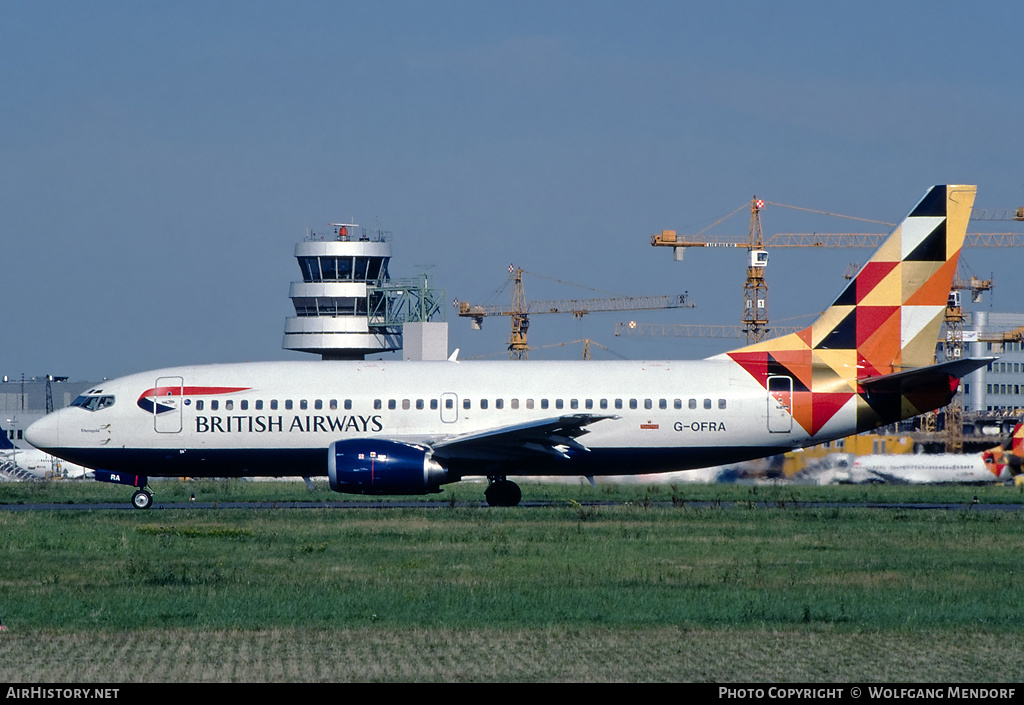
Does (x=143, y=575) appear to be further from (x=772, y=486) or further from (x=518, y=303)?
(x=518, y=303)

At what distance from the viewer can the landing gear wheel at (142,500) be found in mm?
31312

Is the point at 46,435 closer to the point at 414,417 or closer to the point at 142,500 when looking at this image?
the point at 142,500

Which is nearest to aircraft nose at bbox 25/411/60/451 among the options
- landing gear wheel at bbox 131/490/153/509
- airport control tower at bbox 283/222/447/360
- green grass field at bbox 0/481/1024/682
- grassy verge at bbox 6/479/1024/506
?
landing gear wheel at bbox 131/490/153/509

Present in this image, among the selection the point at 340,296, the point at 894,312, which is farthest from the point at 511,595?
the point at 340,296

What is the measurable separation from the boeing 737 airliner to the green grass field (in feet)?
8.87

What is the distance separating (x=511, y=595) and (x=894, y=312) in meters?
18.9

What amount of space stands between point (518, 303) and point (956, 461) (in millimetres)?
94851

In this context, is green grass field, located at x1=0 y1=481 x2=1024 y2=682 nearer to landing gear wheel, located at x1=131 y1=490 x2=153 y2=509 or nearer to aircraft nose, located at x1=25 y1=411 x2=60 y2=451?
landing gear wheel, located at x1=131 y1=490 x2=153 y2=509

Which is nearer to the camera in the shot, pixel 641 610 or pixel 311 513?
pixel 641 610

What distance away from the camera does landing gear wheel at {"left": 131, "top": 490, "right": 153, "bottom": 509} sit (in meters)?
31.3

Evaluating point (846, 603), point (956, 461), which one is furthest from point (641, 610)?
point (956, 461)

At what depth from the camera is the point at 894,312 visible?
31.7 meters

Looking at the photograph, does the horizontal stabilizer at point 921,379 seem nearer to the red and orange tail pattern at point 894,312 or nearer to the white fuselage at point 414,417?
the red and orange tail pattern at point 894,312

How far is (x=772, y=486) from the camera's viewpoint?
138 ft
